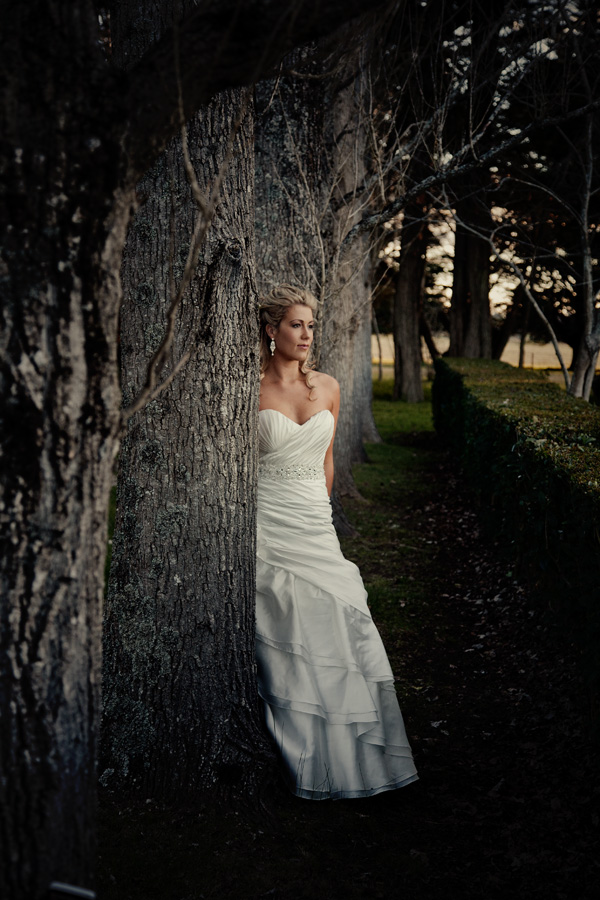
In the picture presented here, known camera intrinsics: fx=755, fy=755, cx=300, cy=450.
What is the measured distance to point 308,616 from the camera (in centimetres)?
409

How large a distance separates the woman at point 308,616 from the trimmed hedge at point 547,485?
1.17 m

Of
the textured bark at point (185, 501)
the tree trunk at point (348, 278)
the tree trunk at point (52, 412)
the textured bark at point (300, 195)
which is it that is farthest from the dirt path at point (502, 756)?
the tree trunk at point (348, 278)

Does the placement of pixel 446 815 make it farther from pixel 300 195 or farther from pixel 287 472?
pixel 300 195

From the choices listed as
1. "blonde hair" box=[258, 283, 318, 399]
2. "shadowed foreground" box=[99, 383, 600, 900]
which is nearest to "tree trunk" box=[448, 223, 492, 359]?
"shadowed foreground" box=[99, 383, 600, 900]

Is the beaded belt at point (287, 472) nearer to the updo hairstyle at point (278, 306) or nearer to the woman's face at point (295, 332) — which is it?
the updo hairstyle at point (278, 306)

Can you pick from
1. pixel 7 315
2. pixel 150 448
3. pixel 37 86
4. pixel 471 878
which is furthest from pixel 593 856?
pixel 37 86

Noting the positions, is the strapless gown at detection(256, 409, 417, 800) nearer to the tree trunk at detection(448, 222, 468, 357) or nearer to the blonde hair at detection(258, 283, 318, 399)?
the blonde hair at detection(258, 283, 318, 399)

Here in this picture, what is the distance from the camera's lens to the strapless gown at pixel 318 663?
3.83 metres

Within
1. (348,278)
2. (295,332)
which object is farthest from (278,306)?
(348,278)

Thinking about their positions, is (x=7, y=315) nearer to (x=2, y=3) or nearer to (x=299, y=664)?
(x=2, y=3)

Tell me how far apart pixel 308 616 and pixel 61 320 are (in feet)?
8.47

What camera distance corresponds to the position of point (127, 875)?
3.18 meters

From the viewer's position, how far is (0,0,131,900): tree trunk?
73.1 inches

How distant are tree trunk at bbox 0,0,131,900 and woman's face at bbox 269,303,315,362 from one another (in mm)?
2685
